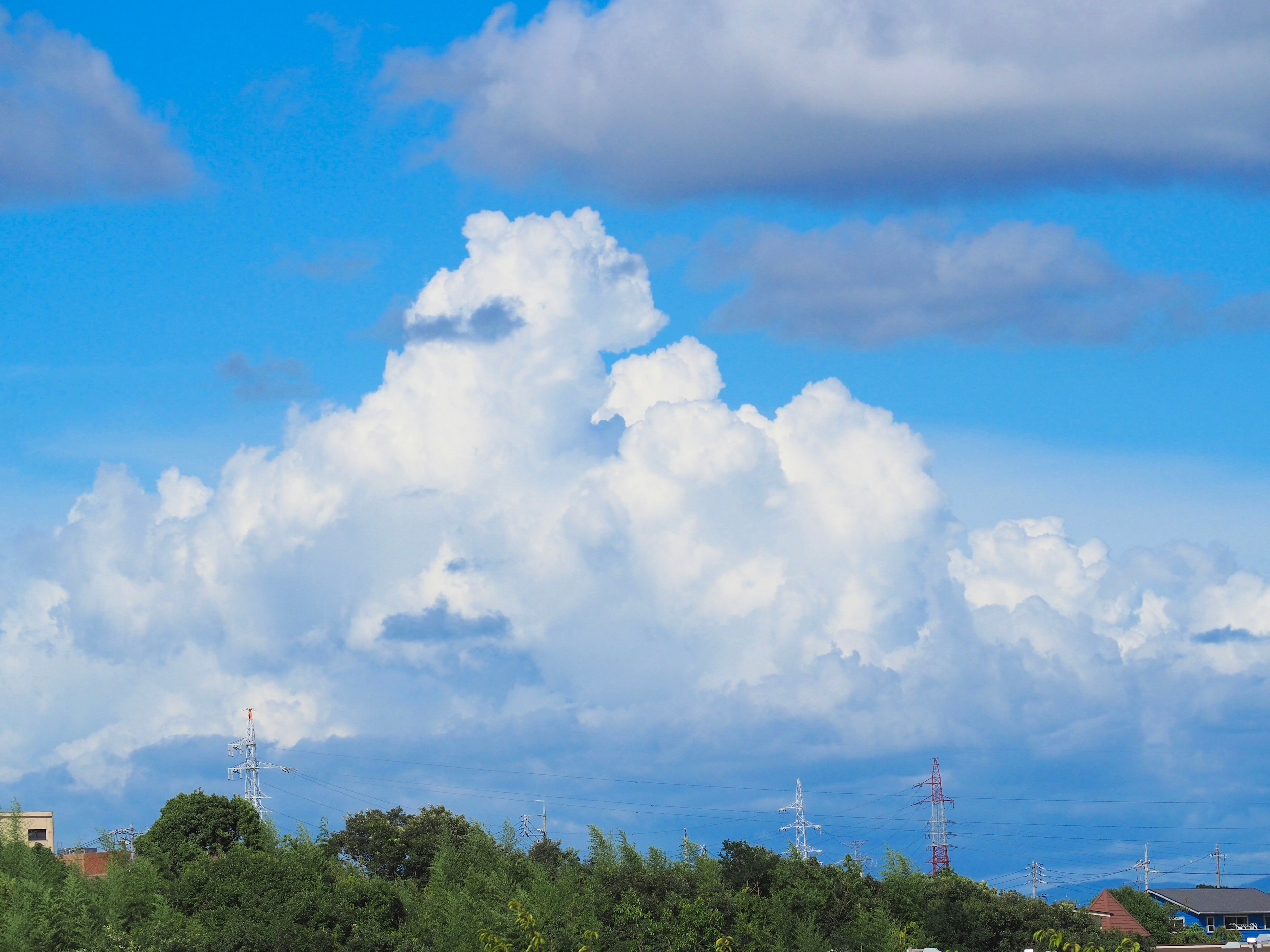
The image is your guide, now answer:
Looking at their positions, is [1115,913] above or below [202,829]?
below

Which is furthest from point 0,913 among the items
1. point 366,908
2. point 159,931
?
point 366,908

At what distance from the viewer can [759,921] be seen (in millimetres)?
84750

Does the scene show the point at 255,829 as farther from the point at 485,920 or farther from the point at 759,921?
the point at 759,921

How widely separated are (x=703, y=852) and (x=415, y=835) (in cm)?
2930

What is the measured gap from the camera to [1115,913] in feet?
414

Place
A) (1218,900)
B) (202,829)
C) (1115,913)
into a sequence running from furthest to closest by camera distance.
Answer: (1218,900) < (1115,913) < (202,829)

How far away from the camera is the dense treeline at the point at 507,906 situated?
251ft

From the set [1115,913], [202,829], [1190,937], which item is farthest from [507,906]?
[1190,937]

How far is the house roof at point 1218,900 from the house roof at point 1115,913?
1827 inches

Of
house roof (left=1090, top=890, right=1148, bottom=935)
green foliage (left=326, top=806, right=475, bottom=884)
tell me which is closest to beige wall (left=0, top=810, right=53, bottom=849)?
green foliage (left=326, top=806, right=475, bottom=884)

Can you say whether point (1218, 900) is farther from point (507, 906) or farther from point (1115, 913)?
point (507, 906)

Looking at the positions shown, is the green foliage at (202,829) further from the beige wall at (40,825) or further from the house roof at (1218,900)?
the house roof at (1218,900)

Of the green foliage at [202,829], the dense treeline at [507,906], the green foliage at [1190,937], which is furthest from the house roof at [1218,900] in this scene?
the green foliage at [202,829]

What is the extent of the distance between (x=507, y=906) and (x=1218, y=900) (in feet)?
419
